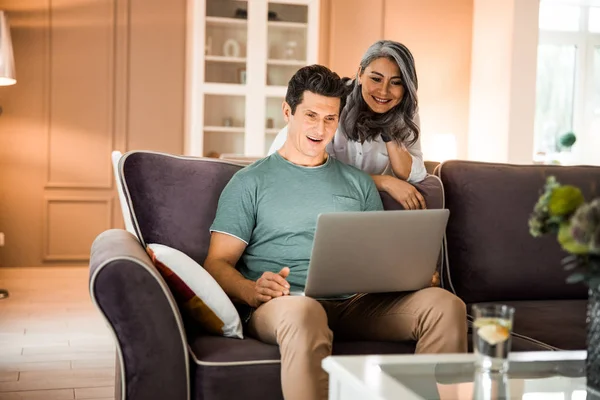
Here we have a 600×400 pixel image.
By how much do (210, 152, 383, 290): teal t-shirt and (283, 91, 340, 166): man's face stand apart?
0.16 ft

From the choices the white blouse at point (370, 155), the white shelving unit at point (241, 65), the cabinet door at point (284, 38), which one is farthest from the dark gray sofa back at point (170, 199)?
the cabinet door at point (284, 38)

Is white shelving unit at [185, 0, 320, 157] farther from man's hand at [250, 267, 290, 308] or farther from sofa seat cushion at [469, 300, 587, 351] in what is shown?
man's hand at [250, 267, 290, 308]

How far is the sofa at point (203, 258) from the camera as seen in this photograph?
5.61ft

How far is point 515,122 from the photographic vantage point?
581 cm

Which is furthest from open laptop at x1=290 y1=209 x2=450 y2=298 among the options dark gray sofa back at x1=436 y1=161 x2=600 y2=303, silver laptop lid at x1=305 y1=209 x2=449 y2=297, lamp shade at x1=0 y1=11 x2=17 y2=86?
lamp shade at x1=0 y1=11 x2=17 y2=86

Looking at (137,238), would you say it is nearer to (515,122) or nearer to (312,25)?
(312,25)

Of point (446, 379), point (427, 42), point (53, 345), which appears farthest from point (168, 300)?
point (427, 42)

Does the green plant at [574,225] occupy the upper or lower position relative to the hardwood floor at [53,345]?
upper

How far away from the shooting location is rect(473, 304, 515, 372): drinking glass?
1.35m

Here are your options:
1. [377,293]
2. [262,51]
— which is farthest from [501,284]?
[262,51]

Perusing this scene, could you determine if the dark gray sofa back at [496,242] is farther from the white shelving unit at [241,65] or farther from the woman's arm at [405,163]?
the white shelving unit at [241,65]

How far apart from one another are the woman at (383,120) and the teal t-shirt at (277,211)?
326 mm

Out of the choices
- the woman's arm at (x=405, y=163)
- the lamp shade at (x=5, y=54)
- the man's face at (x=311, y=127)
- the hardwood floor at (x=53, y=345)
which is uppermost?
the lamp shade at (x=5, y=54)

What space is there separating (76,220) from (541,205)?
466cm
